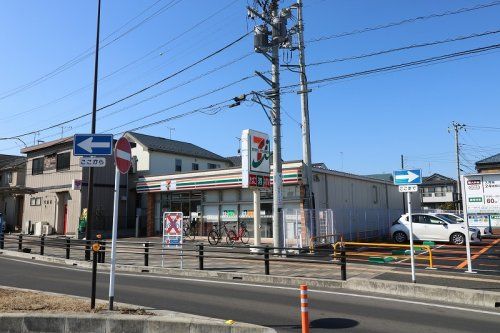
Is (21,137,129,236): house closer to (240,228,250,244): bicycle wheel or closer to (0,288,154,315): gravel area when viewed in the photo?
(240,228,250,244): bicycle wheel

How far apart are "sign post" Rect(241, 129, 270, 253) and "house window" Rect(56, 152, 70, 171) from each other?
64.2 feet

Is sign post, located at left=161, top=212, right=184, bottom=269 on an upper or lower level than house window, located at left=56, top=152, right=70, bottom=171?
lower

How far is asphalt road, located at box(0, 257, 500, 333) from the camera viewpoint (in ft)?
24.9

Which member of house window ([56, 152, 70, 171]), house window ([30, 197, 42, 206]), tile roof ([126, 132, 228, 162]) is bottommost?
house window ([30, 197, 42, 206])

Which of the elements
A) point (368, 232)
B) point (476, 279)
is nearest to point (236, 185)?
point (368, 232)

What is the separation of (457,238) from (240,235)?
1119 centimetres

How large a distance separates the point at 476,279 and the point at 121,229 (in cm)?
2765

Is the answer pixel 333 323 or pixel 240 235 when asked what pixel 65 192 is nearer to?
pixel 240 235

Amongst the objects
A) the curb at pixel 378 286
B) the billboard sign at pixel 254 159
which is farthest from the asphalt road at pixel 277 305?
the billboard sign at pixel 254 159

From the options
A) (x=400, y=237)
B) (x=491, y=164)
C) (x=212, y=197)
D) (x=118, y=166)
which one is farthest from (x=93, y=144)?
(x=491, y=164)

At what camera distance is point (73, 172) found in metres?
32.6

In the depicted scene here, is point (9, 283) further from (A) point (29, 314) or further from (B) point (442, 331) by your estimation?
(B) point (442, 331)

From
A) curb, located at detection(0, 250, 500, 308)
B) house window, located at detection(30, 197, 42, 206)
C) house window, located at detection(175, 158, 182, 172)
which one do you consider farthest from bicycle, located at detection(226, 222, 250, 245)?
house window, located at detection(30, 197, 42, 206)

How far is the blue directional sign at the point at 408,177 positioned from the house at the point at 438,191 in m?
62.4
